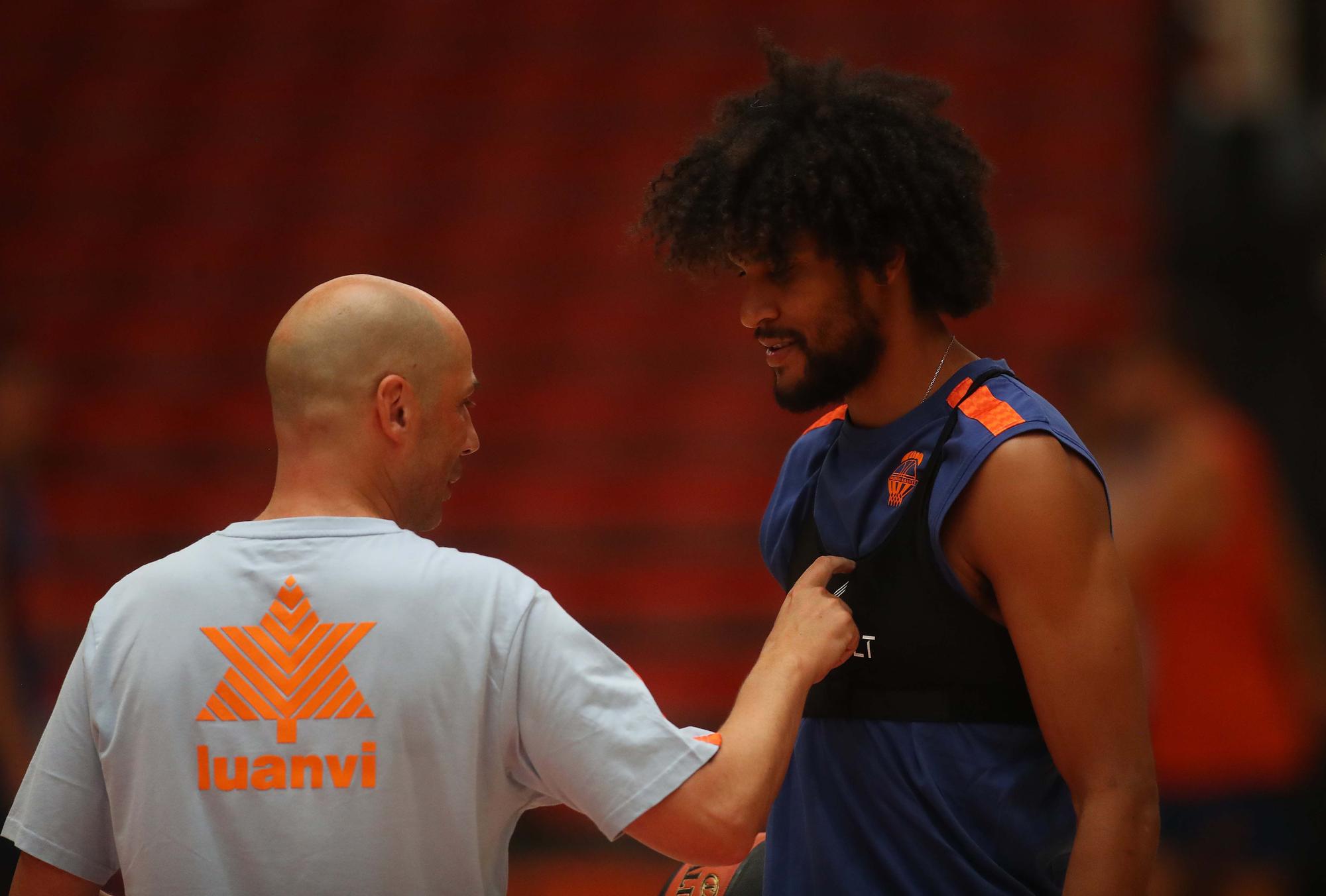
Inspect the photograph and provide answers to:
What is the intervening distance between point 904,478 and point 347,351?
0.73 metres

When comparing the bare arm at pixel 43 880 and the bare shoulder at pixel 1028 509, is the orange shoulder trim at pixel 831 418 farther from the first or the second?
the bare arm at pixel 43 880

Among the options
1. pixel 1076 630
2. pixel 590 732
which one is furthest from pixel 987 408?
pixel 590 732

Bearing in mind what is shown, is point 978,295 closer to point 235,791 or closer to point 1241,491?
point 235,791

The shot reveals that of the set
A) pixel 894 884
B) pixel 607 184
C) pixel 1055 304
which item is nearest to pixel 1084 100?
pixel 1055 304

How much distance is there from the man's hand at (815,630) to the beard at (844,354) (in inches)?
9.2

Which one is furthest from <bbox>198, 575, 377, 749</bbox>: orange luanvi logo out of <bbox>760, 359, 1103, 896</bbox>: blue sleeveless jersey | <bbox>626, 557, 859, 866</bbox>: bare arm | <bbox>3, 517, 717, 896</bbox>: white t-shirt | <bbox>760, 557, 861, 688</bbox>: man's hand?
<bbox>760, 359, 1103, 896</bbox>: blue sleeveless jersey

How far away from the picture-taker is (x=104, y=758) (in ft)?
5.59

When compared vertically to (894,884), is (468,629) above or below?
above

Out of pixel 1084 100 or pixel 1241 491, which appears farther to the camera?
pixel 1084 100

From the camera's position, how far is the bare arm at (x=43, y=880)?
1754 millimetres

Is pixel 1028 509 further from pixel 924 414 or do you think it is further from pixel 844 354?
pixel 844 354

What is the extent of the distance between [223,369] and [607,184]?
208cm

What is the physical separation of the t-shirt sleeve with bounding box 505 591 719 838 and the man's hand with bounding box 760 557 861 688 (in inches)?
6.2

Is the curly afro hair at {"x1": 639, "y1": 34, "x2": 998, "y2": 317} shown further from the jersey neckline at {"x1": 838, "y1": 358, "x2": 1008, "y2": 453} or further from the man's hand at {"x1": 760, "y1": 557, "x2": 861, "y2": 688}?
the man's hand at {"x1": 760, "y1": 557, "x2": 861, "y2": 688}
